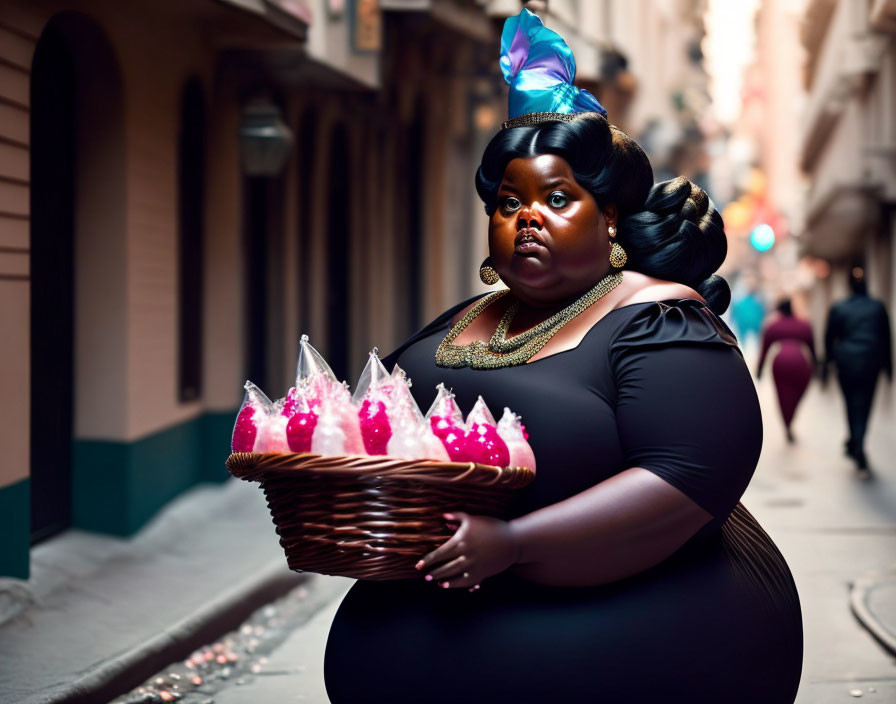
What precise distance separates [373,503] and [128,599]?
4786mm

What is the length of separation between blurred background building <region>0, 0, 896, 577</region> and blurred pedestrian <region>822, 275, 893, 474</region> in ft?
16.8

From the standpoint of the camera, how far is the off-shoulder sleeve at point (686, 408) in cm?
301

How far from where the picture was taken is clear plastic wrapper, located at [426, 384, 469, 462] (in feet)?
9.58

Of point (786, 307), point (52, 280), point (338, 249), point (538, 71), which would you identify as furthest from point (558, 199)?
point (786, 307)

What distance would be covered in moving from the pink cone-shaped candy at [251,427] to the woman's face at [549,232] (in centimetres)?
70

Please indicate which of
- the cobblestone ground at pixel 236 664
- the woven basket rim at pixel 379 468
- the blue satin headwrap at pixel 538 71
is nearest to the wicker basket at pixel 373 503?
the woven basket rim at pixel 379 468

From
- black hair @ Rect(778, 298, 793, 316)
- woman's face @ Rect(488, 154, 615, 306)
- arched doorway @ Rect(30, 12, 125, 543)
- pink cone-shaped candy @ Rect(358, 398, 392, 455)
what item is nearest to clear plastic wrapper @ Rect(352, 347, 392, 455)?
pink cone-shaped candy @ Rect(358, 398, 392, 455)

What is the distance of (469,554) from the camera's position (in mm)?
2836

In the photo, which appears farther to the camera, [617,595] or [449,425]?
[617,595]

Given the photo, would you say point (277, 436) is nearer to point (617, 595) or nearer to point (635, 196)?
point (617, 595)

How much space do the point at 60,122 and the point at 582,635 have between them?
264 inches

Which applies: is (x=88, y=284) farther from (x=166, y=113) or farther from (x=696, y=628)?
(x=696, y=628)

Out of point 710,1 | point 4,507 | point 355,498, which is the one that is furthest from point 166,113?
point 710,1

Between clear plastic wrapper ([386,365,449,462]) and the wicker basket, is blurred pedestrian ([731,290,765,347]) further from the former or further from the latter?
the wicker basket
